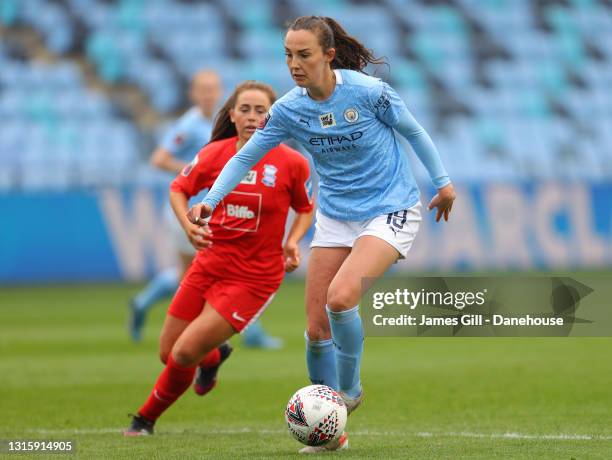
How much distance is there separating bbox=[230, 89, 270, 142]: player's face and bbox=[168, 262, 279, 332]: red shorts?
0.87 m

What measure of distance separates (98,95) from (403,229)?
17966 millimetres

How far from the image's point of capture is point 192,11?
24359 millimetres

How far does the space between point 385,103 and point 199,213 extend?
3.54ft

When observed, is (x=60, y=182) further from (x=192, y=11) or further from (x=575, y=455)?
(x=575, y=455)

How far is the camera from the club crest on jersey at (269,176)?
264 inches

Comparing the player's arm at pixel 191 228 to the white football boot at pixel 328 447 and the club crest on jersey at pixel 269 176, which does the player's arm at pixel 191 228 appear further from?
the white football boot at pixel 328 447

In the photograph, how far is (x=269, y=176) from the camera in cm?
671

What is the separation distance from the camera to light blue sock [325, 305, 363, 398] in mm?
5684

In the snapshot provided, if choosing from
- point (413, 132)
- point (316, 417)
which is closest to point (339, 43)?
point (413, 132)

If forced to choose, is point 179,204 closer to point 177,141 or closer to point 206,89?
point 206,89

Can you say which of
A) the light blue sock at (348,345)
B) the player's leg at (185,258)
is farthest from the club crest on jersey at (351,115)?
the player's leg at (185,258)

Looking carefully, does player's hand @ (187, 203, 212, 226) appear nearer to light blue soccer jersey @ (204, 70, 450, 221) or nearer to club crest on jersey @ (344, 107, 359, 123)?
light blue soccer jersey @ (204, 70, 450, 221)

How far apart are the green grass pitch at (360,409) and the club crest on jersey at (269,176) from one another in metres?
1.43

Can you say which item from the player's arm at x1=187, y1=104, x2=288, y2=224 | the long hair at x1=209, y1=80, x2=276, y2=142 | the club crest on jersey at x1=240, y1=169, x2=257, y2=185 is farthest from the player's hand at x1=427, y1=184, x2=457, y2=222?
the long hair at x1=209, y1=80, x2=276, y2=142
